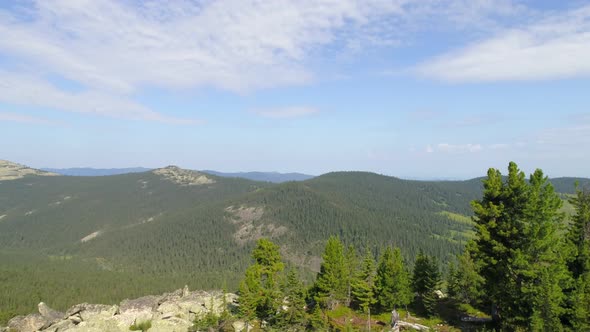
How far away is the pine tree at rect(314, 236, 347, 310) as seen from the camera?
5722 centimetres

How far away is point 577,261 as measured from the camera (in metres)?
36.2

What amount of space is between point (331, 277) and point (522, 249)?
1202 inches

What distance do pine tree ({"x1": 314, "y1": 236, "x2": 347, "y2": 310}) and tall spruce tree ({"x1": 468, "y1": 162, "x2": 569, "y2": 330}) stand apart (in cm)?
2598

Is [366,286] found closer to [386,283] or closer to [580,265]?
[386,283]

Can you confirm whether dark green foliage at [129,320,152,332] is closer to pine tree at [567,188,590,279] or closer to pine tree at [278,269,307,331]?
pine tree at [278,269,307,331]

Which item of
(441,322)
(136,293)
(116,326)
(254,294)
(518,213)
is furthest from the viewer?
(136,293)

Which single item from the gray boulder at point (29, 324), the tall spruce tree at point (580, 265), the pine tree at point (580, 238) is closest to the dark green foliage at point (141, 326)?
the gray boulder at point (29, 324)

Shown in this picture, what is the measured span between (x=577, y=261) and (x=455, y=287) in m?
33.7

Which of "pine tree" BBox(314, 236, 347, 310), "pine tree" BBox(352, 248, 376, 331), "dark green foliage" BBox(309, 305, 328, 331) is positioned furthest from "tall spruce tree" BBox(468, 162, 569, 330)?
"pine tree" BBox(314, 236, 347, 310)

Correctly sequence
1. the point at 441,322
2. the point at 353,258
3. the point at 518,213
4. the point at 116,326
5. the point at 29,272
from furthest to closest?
the point at 29,272
the point at 353,258
the point at 116,326
the point at 441,322
the point at 518,213

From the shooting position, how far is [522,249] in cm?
3322

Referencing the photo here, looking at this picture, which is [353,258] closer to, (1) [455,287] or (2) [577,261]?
(1) [455,287]

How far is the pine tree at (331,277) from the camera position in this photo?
188 feet

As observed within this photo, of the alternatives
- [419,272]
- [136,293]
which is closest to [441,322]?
[419,272]
